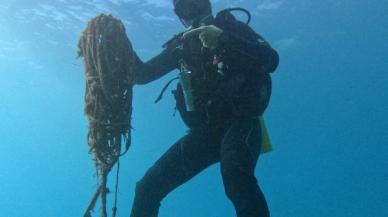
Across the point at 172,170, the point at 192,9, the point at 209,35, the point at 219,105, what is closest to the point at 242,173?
the point at 219,105

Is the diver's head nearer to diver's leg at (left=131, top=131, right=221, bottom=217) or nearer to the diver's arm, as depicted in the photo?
the diver's arm

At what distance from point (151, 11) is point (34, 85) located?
25593 mm

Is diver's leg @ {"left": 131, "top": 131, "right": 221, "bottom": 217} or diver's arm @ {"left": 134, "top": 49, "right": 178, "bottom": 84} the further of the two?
diver's arm @ {"left": 134, "top": 49, "right": 178, "bottom": 84}

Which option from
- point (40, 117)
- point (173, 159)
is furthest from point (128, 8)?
point (40, 117)

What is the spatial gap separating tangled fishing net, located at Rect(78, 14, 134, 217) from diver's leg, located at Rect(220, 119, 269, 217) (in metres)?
0.96

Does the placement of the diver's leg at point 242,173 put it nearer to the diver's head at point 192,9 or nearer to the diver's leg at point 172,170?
the diver's leg at point 172,170

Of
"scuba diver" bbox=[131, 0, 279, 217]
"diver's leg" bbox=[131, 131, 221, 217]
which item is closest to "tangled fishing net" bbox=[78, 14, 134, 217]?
"scuba diver" bbox=[131, 0, 279, 217]

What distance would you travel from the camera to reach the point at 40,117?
74000mm

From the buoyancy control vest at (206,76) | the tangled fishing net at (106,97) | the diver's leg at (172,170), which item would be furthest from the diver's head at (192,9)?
the diver's leg at (172,170)

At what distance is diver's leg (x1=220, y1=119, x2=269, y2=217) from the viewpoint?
12.9 ft

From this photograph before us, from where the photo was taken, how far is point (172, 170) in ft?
16.0

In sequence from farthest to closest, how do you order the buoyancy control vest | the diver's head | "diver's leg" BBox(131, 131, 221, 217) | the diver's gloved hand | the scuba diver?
1. the diver's head
2. "diver's leg" BBox(131, 131, 221, 217)
3. the buoyancy control vest
4. the diver's gloved hand
5. the scuba diver

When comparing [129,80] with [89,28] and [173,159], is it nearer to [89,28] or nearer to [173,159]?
[89,28]

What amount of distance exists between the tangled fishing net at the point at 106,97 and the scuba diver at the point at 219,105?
605mm
